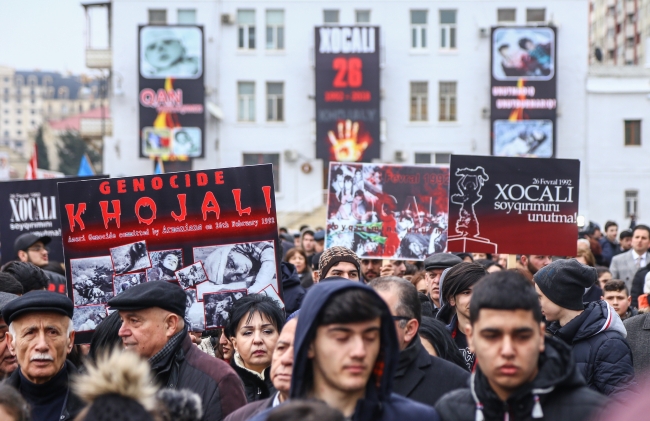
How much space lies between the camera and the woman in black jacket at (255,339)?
553 cm

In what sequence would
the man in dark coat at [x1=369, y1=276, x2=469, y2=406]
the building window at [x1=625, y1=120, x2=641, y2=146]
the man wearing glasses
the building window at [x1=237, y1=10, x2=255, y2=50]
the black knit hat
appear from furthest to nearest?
the building window at [x1=237, y1=10, x2=255, y2=50]
the building window at [x1=625, y1=120, x2=641, y2=146]
the man wearing glasses
the black knit hat
the man in dark coat at [x1=369, y1=276, x2=469, y2=406]

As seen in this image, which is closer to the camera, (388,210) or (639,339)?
(639,339)

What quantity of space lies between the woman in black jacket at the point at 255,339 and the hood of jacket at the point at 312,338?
2.14m

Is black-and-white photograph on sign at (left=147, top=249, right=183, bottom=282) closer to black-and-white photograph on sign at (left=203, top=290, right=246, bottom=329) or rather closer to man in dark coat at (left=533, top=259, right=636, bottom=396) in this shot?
black-and-white photograph on sign at (left=203, top=290, right=246, bottom=329)

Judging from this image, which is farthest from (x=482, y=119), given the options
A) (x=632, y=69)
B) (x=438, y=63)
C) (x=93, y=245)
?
(x=93, y=245)

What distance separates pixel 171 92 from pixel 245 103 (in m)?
3.67

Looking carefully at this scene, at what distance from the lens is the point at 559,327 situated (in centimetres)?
550

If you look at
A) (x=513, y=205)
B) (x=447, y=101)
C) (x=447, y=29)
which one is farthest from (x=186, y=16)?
(x=513, y=205)

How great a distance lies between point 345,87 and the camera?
38375 millimetres

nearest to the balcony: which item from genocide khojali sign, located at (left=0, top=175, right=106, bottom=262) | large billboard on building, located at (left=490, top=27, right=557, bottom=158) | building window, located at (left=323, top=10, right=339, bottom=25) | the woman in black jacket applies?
building window, located at (left=323, top=10, right=339, bottom=25)

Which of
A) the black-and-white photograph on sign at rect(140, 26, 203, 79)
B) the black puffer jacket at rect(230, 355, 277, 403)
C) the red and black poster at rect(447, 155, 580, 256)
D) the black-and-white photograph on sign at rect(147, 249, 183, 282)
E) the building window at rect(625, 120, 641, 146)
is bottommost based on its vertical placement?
the black puffer jacket at rect(230, 355, 277, 403)

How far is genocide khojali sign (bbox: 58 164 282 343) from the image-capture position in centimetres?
623

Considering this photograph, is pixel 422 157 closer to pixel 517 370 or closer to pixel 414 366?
pixel 414 366

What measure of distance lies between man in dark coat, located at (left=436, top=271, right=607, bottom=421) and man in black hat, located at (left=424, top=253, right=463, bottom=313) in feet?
13.2
